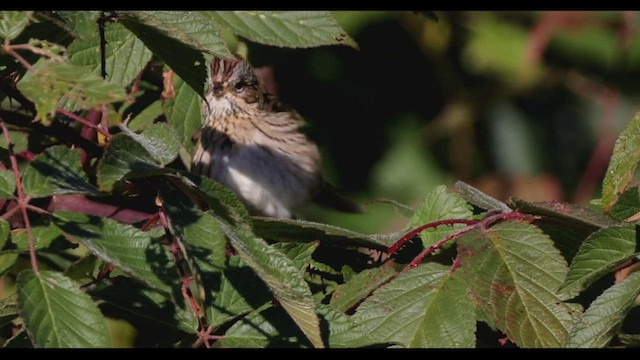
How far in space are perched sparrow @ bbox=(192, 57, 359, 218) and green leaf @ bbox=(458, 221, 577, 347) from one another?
2.05 m

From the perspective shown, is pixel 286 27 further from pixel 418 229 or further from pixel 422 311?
pixel 422 311

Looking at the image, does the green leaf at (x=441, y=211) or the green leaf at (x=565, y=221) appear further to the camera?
the green leaf at (x=441, y=211)

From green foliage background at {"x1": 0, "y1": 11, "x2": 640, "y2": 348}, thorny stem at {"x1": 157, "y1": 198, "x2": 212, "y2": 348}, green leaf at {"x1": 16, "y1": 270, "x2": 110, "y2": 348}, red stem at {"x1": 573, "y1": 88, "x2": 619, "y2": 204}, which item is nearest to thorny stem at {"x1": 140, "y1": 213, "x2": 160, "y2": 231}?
green foliage background at {"x1": 0, "y1": 11, "x2": 640, "y2": 348}

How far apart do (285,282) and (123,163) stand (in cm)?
33

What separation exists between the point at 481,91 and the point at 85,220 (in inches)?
125

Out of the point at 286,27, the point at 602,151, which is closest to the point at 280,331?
the point at 286,27

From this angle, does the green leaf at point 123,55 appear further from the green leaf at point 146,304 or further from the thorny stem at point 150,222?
the green leaf at point 146,304

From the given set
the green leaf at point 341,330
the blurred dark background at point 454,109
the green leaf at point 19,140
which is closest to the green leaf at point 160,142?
the green leaf at point 341,330

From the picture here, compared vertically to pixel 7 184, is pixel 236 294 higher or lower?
lower

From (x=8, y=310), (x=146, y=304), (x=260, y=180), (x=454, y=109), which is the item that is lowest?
(x=260, y=180)

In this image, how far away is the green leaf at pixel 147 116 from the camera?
2.80m

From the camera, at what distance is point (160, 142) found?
1.87 meters

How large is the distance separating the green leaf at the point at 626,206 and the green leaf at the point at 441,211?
0.99 ft

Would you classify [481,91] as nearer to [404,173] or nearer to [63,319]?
[404,173]
